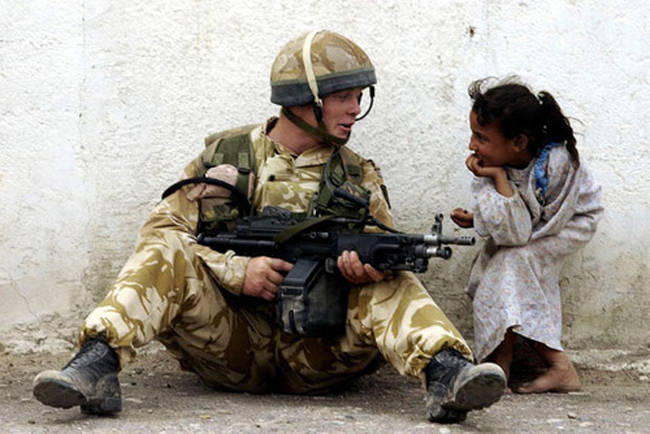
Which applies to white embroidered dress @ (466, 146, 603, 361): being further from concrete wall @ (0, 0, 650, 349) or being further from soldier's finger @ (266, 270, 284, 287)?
soldier's finger @ (266, 270, 284, 287)

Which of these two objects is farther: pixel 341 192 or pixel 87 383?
pixel 341 192

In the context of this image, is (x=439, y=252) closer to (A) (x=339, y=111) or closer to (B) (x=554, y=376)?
(A) (x=339, y=111)

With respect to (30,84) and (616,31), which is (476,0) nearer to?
(616,31)

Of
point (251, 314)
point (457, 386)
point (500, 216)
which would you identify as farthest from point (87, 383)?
point (500, 216)

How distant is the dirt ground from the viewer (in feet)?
10.8

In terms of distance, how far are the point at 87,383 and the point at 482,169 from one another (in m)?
1.60

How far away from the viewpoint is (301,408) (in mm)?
3627

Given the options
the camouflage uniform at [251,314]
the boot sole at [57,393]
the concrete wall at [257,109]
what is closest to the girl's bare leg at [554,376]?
the concrete wall at [257,109]

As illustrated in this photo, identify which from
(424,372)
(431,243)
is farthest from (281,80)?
(424,372)

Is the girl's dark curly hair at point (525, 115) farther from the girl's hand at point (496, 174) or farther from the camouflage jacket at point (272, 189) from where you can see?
the camouflage jacket at point (272, 189)

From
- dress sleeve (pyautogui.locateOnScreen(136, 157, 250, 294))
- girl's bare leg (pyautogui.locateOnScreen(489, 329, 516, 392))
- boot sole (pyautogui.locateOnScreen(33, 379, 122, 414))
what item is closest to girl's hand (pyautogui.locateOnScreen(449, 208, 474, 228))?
girl's bare leg (pyautogui.locateOnScreen(489, 329, 516, 392))

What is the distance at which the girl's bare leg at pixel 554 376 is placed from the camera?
409 cm

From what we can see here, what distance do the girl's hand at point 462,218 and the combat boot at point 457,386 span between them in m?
0.93

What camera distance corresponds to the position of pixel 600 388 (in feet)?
14.0
